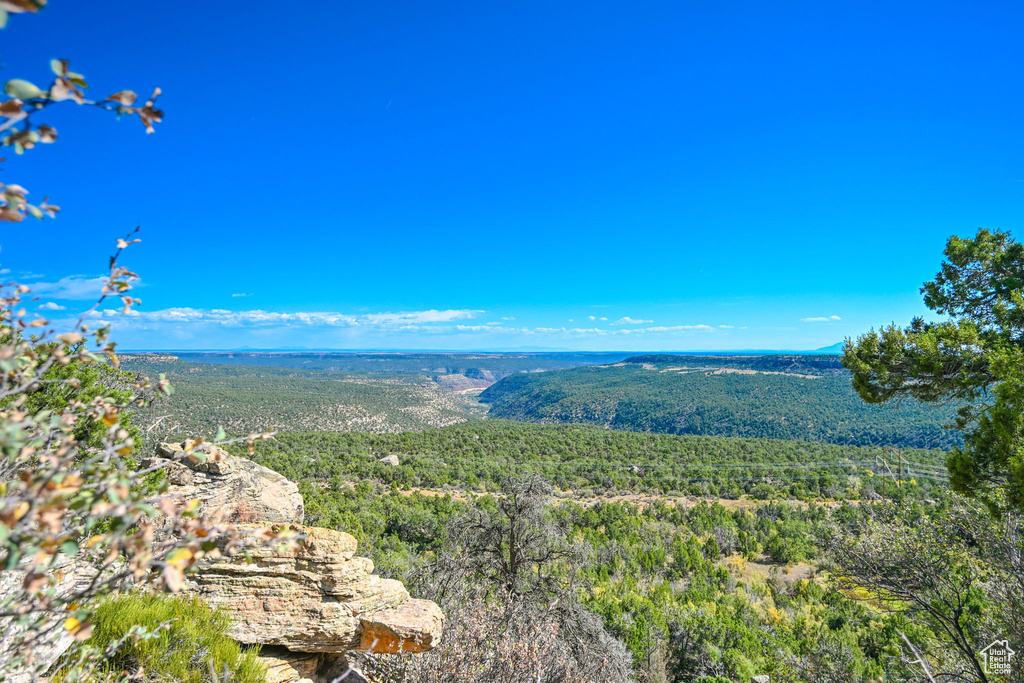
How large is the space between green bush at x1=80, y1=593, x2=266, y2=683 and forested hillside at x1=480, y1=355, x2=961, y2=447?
178ft

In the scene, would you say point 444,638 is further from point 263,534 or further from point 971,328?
point 971,328

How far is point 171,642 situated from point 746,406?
80.0 m

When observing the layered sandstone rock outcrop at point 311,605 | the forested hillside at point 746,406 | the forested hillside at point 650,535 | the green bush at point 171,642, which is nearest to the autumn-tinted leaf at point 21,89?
the green bush at point 171,642

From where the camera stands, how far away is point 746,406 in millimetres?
71688

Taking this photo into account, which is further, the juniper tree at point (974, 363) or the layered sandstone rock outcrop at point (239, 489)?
the layered sandstone rock outcrop at point (239, 489)

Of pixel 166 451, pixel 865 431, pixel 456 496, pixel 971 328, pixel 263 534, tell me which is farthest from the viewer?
pixel 865 431

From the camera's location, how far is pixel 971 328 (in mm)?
6523

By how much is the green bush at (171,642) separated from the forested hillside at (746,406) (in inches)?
2141

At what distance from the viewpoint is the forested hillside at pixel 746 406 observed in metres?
50.6

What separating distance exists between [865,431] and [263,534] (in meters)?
66.3

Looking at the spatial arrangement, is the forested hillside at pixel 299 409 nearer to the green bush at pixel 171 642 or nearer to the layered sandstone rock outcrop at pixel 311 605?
the layered sandstone rock outcrop at pixel 311 605

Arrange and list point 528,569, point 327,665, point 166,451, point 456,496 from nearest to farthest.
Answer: point 327,665 < point 166,451 < point 528,569 < point 456,496

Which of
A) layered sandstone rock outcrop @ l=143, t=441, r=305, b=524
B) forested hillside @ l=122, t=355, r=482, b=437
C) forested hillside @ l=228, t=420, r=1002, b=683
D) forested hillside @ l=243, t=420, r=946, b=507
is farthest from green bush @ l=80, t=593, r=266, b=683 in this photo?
forested hillside @ l=122, t=355, r=482, b=437

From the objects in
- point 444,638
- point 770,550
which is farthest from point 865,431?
point 444,638
